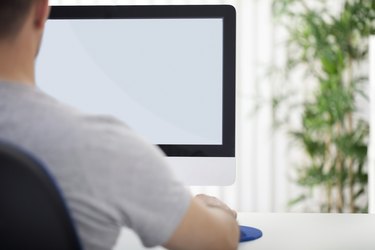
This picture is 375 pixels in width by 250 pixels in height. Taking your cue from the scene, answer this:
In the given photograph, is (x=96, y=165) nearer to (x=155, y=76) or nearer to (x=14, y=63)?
(x=14, y=63)

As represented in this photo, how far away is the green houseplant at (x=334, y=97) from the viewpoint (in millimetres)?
3178

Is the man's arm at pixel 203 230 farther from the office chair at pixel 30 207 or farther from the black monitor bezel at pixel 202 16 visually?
the black monitor bezel at pixel 202 16

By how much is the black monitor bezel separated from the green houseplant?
1.79 meters

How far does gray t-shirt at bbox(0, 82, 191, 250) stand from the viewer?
706mm

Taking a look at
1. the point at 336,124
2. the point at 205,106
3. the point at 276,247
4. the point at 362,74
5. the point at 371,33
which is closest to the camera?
the point at 276,247

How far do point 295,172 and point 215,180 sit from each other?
2.51 meters

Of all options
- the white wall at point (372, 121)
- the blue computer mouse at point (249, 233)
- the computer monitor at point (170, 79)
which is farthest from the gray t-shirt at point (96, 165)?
the white wall at point (372, 121)

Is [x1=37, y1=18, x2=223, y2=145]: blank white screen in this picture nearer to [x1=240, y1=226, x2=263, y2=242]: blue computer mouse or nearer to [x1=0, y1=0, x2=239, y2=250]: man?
[x1=240, y1=226, x2=263, y2=242]: blue computer mouse

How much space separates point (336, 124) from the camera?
11.3 feet

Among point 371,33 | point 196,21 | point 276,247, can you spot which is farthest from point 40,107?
point 371,33

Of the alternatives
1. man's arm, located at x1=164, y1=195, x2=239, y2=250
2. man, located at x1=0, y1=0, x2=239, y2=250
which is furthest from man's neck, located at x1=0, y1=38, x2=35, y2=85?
man's arm, located at x1=164, y1=195, x2=239, y2=250

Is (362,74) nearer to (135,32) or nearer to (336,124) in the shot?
(336,124)

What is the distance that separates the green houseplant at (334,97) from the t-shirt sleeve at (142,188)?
8.22 feet

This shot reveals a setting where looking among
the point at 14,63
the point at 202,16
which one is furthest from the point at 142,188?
the point at 202,16
